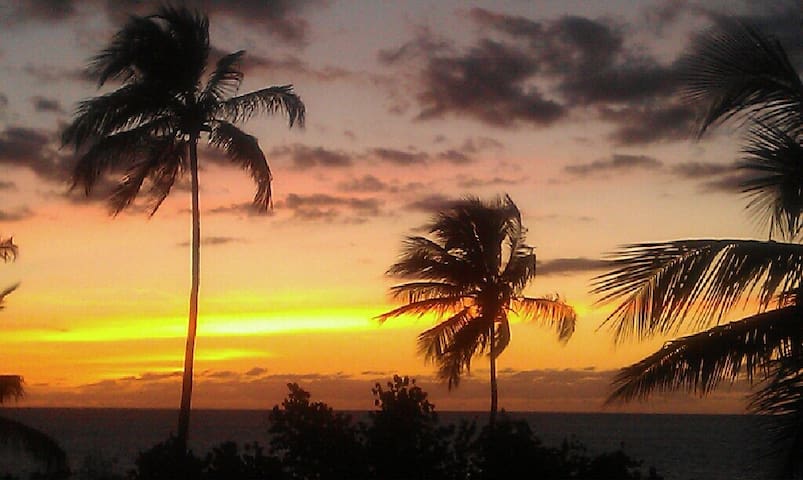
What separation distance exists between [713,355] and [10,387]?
17743mm

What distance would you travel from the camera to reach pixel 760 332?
32.0ft

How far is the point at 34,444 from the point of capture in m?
23.9

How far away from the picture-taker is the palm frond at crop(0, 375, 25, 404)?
76.6 ft

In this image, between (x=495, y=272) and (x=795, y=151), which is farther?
(x=495, y=272)

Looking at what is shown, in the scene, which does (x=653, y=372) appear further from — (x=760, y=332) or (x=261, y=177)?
(x=261, y=177)

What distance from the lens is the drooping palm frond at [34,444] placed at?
23797mm

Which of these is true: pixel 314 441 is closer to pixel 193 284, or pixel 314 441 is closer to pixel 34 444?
pixel 193 284

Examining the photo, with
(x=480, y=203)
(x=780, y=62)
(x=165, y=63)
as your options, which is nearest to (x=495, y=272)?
(x=480, y=203)

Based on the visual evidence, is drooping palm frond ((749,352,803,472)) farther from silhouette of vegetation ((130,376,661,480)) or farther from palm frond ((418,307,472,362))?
palm frond ((418,307,472,362))

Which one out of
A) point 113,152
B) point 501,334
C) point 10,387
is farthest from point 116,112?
point 501,334

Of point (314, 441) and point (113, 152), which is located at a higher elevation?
point (113, 152)

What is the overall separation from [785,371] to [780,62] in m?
2.98

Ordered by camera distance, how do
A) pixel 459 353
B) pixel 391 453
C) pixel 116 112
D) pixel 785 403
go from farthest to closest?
Result: 1. pixel 459 353
2. pixel 116 112
3. pixel 391 453
4. pixel 785 403

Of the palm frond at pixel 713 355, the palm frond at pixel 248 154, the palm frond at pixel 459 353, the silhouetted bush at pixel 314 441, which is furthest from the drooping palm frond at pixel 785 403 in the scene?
the palm frond at pixel 459 353
